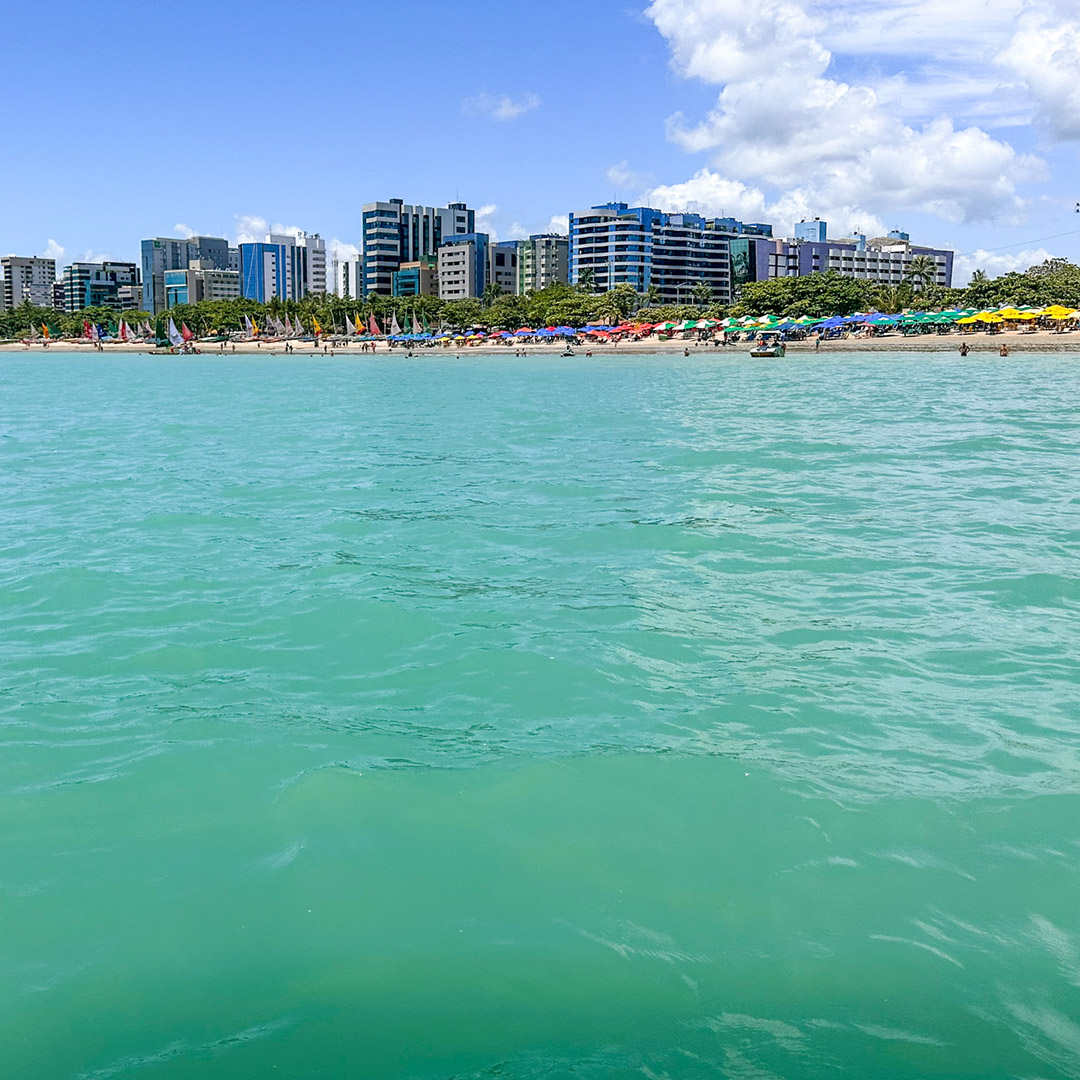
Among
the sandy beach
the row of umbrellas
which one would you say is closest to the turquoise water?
the sandy beach

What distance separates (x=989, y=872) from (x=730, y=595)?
587cm

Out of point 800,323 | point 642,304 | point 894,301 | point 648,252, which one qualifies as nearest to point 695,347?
point 800,323

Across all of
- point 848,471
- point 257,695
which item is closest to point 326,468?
point 848,471

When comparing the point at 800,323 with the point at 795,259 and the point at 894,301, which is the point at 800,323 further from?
the point at 795,259

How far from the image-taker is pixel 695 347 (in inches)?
4289

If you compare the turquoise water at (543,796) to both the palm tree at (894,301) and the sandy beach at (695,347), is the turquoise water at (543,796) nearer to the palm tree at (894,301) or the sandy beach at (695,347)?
the sandy beach at (695,347)

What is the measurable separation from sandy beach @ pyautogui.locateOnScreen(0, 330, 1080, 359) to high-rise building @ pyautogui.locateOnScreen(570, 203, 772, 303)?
52.0m

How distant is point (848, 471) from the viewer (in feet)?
71.3

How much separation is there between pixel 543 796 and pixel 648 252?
186646mm

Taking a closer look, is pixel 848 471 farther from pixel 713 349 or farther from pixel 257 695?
pixel 713 349

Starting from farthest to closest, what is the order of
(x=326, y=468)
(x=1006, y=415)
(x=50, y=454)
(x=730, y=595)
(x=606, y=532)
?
(x=1006, y=415)
(x=50, y=454)
(x=326, y=468)
(x=606, y=532)
(x=730, y=595)

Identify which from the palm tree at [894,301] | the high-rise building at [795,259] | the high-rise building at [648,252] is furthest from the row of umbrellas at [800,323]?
the high-rise building at [795,259]

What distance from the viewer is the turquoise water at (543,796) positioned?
4781 millimetres

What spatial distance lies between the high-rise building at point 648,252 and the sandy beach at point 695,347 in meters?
52.0
